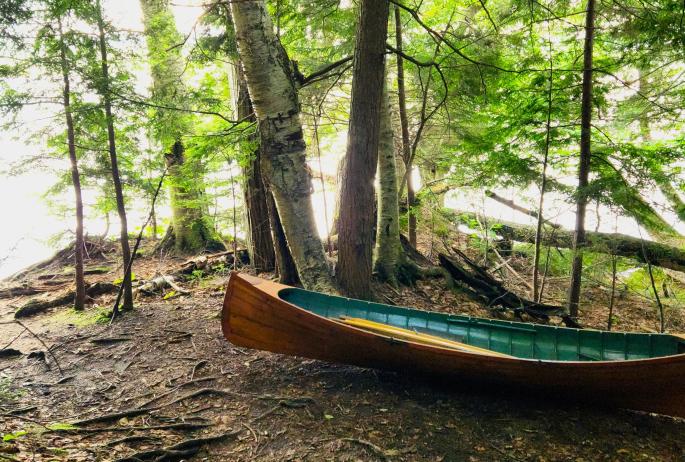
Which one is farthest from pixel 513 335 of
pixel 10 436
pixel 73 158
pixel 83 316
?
pixel 73 158

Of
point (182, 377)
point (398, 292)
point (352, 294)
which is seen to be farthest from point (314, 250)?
point (182, 377)

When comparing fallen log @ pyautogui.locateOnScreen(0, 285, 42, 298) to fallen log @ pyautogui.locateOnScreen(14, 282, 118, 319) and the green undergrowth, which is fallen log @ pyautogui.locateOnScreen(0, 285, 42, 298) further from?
the green undergrowth

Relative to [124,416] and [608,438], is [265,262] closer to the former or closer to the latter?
[124,416]

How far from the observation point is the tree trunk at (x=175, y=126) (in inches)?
217

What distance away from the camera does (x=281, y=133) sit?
5.06 m

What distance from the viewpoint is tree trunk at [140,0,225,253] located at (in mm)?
5512

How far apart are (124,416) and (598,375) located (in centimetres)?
400

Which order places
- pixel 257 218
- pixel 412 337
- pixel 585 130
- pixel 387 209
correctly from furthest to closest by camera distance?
pixel 257 218 < pixel 387 209 < pixel 585 130 < pixel 412 337

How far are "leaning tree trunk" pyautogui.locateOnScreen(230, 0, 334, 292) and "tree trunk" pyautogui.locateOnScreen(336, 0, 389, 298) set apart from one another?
0.40 m

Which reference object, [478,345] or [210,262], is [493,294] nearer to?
[478,345]

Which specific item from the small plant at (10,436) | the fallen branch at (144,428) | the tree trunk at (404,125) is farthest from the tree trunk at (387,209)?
the small plant at (10,436)

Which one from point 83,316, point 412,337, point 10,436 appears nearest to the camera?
point 10,436

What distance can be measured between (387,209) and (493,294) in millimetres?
2328

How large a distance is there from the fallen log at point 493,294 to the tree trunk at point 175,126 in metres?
4.65
